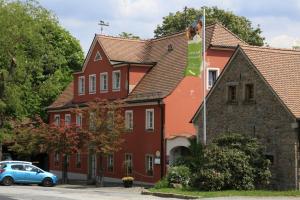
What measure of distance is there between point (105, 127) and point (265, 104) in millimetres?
13693

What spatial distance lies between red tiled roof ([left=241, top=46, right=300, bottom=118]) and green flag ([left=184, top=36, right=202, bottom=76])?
9.70ft

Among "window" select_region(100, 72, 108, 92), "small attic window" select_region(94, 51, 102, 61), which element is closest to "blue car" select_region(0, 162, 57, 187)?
"window" select_region(100, 72, 108, 92)

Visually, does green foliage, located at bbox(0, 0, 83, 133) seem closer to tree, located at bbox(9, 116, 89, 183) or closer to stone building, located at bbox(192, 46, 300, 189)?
tree, located at bbox(9, 116, 89, 183)

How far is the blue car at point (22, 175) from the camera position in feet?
144

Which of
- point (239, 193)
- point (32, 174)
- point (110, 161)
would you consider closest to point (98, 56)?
point (110, 161)

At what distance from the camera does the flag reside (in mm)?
33750

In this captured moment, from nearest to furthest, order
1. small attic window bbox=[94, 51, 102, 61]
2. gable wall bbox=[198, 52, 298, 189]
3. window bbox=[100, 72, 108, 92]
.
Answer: gable wall bbox=[198, 52, 298, 189]
window bbox=[100, 72, 108, 92]
small attic window bbox=[94, 51, 102, 61]

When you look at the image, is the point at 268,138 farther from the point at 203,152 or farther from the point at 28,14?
the point at 28,14

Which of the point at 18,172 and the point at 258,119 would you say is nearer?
the point at 258,119

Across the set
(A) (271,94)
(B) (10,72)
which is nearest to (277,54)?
(A) (271,94)

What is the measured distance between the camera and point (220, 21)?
67.9 m

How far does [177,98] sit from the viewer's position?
142 feet

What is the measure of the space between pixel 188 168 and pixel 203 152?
2264 millimetres

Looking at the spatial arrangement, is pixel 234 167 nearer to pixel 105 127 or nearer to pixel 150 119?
pixel 150 119
